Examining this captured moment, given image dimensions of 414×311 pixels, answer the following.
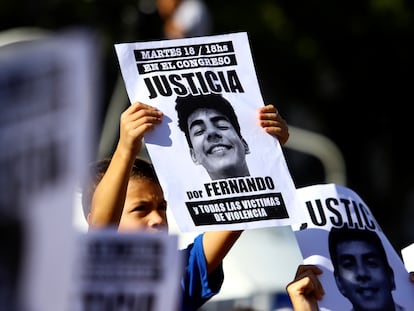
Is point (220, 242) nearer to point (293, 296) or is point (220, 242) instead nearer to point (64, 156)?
point (293, 296)

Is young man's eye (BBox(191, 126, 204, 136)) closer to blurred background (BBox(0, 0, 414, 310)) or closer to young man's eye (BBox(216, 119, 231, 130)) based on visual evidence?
young man's eye (BBox(216, 119, 231, 130))

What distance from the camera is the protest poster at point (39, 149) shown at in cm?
181

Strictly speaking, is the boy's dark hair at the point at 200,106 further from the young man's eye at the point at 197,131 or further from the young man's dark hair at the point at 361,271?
the young man's dark hair at the point at 361,271

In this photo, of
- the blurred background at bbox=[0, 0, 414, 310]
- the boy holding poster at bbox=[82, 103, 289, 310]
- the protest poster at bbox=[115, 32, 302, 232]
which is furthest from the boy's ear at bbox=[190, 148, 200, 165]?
the blurred background at bbox=[0, 0, 414, 310]

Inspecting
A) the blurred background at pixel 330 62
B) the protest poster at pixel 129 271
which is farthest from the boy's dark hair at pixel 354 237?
the blurred background at pixel 330 62

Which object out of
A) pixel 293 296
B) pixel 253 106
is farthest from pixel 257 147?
pixel 293 296

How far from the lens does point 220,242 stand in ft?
11.3

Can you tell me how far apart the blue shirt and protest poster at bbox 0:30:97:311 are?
5.31ft

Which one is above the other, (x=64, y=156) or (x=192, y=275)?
(x=192, y=275)

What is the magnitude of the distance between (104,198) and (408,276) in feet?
2.74

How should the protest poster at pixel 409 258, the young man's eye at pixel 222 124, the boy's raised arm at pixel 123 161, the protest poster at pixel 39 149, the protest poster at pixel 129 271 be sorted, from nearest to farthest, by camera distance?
the protest poster at pixel 39 149
the protest poster at pixel 129 271
the boy's raised arm at pixel 123 161
the young man's eye at pixel 222 124
the protest poster at pixel 409 258

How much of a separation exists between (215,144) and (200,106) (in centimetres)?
9

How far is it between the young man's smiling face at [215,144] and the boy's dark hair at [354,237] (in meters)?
0.39

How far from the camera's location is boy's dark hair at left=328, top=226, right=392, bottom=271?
3551mm
